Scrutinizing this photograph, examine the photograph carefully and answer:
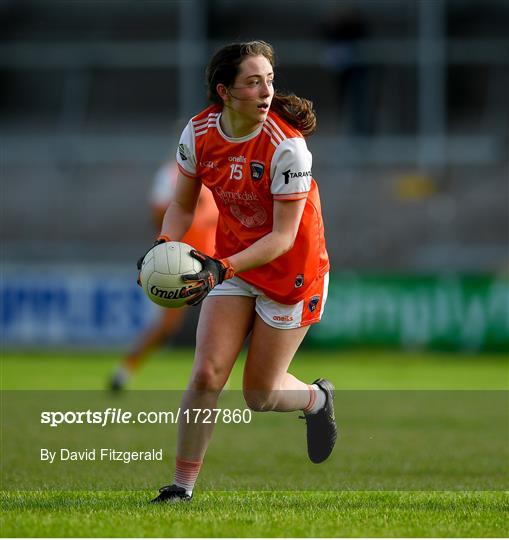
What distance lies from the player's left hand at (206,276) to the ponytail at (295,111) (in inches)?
32.1

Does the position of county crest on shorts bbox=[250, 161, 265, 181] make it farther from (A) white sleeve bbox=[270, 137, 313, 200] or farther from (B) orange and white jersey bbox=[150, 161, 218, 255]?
(B) orange and white jersey bbox=[150, 161, 218, 255]

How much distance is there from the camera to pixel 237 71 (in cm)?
603

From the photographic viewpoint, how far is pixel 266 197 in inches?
242

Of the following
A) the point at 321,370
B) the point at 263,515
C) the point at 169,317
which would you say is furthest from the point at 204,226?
the point at 263,515

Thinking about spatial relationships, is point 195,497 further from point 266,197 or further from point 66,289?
point 66,289

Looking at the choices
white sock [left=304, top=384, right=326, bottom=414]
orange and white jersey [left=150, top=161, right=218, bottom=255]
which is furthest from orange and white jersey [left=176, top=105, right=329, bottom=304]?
orange and white jersey [left=150, top=161, right=218, bottom=255]

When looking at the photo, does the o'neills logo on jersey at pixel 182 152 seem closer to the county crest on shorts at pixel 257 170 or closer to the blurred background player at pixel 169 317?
the county crest on shorts at pixel 257 170

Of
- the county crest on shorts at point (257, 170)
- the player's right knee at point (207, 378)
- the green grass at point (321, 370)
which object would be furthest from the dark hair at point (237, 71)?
the green grass at point (321, 370)

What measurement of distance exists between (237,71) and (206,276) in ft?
3.41

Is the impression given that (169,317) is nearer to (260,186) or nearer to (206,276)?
(260,186)

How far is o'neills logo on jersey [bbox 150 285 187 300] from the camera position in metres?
5.83

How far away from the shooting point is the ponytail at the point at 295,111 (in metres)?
6.20

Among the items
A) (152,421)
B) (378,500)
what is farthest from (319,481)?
(152,421)

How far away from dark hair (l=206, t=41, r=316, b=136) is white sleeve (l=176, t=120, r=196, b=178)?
21 cm
